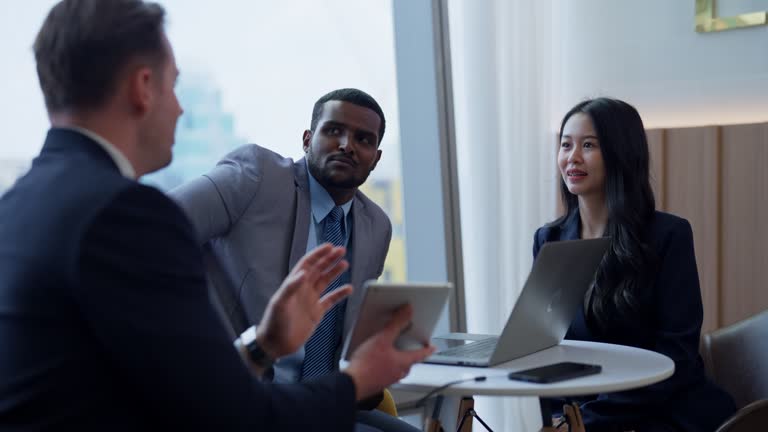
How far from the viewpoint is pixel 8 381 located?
119 centimetres

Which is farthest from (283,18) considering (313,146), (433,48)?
(313,146)

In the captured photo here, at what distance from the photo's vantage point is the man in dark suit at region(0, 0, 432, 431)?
1.16 metres

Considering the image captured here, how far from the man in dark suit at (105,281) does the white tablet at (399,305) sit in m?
0.28

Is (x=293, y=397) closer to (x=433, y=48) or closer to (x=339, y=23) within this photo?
(x=339, y=23)

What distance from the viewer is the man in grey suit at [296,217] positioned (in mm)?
2568

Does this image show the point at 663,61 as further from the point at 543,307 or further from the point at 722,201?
the point at 543,307

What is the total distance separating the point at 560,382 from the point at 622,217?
1.00m

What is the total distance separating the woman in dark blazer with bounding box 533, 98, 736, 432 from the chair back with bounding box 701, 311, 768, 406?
0.11 m

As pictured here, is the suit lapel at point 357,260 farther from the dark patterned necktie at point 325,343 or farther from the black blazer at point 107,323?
the black blazer at point 107,323

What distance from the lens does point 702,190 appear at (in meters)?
3.85

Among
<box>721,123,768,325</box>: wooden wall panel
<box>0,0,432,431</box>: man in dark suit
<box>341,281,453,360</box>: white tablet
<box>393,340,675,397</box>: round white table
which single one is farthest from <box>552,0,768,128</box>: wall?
<box>0,0,432,431</box>: man in dark suit

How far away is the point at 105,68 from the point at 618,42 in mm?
3331

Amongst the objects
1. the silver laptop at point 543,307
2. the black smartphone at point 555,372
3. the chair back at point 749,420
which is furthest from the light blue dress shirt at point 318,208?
the chair back at point 749,420

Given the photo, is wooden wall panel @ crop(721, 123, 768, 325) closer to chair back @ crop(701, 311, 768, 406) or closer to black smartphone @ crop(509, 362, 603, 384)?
chair back @ crop(701, 311, 768, 406)
